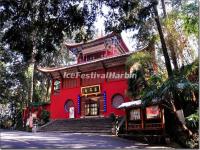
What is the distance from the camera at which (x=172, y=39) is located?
41.9 ft

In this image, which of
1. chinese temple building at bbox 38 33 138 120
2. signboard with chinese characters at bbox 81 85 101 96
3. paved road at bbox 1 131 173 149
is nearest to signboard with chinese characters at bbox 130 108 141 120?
paved road at bbox 1 131 173 149

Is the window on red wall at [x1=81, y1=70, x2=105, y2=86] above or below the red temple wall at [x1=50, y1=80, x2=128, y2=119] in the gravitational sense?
above

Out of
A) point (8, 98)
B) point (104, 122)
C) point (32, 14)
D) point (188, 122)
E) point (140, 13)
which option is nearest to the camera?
point (32, 14)

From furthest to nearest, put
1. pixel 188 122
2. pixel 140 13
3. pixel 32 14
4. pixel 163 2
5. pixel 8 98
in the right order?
pixel 8 98
pixel 163 2
pixel 188 122
pixel 140 13
pixel 32 14

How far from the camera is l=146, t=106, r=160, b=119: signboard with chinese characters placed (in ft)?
47.8

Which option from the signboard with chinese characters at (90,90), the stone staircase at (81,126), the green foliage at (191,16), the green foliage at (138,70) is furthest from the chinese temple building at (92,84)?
the green foliage at (191,16)

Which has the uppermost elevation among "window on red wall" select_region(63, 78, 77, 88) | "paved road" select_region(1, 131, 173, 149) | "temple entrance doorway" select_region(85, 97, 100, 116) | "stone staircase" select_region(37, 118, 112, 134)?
"window on red wall" select_region(63, 78, 77, 88)

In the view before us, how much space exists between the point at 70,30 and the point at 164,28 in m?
6.25

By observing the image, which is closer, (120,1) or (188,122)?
(120,1)

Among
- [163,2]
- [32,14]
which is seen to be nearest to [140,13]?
[32,14]

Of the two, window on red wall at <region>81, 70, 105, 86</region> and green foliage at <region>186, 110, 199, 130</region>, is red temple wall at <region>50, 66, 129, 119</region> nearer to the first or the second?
window on red wall at <region>81, 70, 105, 86</region>

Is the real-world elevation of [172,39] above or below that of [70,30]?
above

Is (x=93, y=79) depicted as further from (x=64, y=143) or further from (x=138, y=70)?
(x=64, y=143)

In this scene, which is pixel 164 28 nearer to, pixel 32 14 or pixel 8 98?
pixel 32 14
